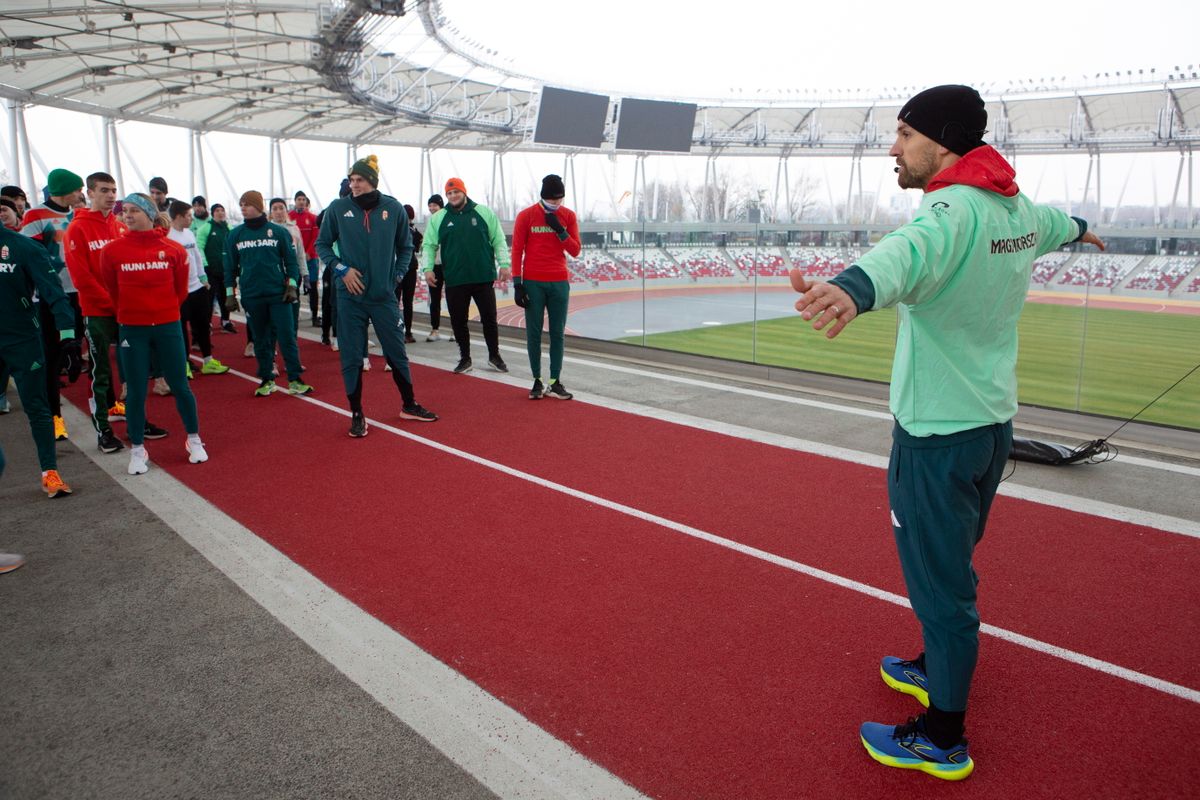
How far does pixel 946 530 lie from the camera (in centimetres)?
236

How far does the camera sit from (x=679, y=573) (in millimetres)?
4055

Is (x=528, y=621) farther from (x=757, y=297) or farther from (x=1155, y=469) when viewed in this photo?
(x=757, y=297)

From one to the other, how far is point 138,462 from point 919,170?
6.00m

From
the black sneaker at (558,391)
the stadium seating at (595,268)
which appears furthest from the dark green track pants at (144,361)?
the stadium seating at (595,268)

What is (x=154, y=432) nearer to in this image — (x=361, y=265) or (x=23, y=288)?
(x=23, y=288)

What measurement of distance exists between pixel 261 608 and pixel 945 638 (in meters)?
3.12

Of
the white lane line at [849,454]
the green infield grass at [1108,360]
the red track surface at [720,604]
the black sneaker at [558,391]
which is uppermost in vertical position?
the green infield grass at [1108,360]

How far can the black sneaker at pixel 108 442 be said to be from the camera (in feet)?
21.3

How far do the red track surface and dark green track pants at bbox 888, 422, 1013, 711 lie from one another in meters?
0.44

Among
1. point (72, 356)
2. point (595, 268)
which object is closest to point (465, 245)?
point (595, 268)

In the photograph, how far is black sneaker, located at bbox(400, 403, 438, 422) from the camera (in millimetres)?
7395

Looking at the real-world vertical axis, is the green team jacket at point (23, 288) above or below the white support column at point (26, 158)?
below

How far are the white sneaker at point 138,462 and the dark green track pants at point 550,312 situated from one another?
377 centimetres

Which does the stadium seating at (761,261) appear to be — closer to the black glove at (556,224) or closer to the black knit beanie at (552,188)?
the black glove at (556,224)
